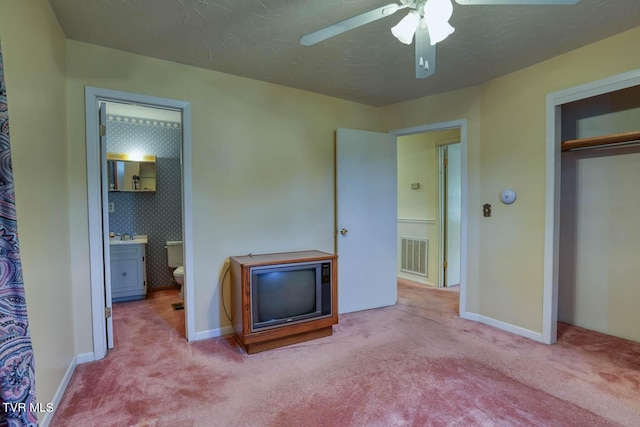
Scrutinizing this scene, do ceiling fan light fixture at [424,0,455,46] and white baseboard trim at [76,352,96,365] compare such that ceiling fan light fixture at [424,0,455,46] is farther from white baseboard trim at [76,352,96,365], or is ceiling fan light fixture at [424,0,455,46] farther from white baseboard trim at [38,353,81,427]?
white baseboard trim at [76,352,96,365]

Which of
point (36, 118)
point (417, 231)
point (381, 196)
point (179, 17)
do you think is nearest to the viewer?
point (36, 118)

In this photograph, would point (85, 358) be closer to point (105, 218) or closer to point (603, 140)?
point (105, 218)

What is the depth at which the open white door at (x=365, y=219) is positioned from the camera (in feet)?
10.9

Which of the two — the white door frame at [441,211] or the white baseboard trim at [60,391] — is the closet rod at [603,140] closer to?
the white door frame at [441,211]

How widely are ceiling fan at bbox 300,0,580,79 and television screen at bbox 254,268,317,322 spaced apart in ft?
5.66

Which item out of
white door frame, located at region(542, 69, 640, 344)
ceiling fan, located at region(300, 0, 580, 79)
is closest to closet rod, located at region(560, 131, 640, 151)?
white door frame, located at region(542, 69, 640, 344)

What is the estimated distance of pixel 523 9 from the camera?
1.86 meters

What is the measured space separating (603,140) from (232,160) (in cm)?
299

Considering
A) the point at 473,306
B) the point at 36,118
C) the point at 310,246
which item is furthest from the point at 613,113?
the point at 36,118

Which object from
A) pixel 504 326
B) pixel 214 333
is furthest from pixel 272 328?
pixel 504 326

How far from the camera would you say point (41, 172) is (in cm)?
168

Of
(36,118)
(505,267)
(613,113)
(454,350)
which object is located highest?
(613,113)

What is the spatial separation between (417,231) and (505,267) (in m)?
1.76

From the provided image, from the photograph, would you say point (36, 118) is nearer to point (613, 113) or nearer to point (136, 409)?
point (136, 409)
